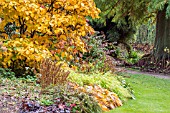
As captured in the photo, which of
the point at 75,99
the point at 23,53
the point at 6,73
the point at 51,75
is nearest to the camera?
the point at 75,99

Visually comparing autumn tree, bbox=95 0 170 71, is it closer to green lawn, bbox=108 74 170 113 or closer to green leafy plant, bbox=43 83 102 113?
green lawn, bbox=108 74 170 113

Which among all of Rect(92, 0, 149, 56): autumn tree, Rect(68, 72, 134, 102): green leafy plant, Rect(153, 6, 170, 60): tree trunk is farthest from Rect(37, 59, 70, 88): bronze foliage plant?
Rect(153, 6, 170, 60): tree trunk

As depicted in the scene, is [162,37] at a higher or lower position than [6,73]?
higher

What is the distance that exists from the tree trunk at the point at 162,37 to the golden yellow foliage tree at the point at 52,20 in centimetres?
712

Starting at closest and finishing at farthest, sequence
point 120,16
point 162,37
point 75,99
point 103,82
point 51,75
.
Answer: point 75,99 → point 51,75 → point 103,82 → point 162,37 → point 120,16

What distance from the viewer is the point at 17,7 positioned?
606 centimetres

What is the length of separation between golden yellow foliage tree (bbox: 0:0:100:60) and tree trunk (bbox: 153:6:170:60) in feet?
23.4

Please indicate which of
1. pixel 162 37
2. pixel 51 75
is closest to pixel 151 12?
pixel 162 37

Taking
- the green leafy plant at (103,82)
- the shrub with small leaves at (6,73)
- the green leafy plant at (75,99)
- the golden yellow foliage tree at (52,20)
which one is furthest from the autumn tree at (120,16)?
the green leafy plant at (75,99)

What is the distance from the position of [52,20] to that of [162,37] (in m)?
8.32

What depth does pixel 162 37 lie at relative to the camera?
44.1ft

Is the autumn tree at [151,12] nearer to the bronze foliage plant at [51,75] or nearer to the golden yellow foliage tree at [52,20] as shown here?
the golden yellow foliage tree at [52,20]

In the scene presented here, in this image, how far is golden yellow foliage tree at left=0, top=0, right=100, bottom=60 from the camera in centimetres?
615

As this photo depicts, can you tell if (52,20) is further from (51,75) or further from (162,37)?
(162,37)
